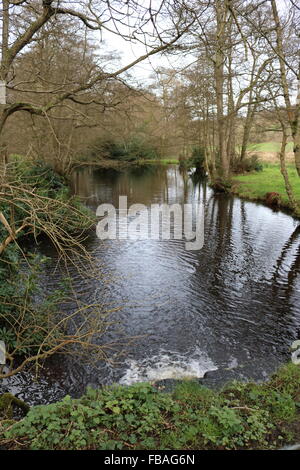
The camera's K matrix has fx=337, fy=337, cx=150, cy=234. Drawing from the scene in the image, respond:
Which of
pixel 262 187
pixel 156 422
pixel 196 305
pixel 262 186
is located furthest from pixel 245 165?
pixel 156 422

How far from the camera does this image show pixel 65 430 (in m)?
3.30

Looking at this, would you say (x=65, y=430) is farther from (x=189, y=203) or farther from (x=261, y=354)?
(x=189, y=203)

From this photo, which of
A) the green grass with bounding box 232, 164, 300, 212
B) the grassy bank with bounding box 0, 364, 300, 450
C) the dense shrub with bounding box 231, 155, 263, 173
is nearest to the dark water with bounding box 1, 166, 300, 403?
the grassy bank with bounding box 0, 364, 300, 450

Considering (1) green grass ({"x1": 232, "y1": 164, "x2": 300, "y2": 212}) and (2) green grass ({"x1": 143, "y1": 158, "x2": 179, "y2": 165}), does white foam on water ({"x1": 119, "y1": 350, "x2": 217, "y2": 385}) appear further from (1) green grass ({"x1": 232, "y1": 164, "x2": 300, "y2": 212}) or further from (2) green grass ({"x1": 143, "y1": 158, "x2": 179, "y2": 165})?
(2) green grass ({"x1": 143, "y1": 158, "x2": 179, "y2": 165})

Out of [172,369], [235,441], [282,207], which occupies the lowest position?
[172,369]

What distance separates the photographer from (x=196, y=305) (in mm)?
7574

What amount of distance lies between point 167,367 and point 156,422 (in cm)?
193

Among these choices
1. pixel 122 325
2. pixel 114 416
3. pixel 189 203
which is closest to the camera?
pixel 114 416

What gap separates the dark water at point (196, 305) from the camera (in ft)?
17.4

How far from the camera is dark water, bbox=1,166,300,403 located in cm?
530

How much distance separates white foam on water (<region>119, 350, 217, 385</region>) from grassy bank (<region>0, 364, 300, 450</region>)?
3.20ft

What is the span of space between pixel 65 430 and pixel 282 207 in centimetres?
1661

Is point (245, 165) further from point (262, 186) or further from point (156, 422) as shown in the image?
point (156, 422)
